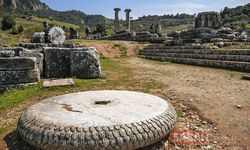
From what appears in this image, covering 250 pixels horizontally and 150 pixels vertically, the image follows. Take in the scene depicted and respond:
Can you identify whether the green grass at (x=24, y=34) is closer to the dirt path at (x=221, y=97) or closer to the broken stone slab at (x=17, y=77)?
the broken stone slab at (x=17, y=77)

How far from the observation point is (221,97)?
25.8ft

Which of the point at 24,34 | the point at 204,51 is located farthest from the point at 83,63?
the point at 24,34

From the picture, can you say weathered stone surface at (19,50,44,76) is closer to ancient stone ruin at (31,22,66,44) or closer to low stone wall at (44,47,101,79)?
low stone wall at (44,47,101,79)

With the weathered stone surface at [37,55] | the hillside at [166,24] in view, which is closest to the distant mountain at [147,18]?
the hillside at [166,24]

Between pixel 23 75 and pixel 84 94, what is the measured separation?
3.08 metres

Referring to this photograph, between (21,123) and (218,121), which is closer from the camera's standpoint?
(21,123)

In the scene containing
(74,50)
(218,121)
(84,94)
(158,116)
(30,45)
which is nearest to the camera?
(158,116)

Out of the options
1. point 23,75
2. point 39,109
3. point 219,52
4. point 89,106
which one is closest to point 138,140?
point 89,106

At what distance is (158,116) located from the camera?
5.12 m

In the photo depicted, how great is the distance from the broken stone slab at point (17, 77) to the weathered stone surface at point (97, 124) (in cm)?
319

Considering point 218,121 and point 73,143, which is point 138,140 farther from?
point 218,121

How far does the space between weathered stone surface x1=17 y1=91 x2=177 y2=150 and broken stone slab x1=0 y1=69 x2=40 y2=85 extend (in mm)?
3193

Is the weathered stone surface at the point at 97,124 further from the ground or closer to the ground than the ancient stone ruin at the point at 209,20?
closer to the ground

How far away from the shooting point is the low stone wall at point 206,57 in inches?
532
